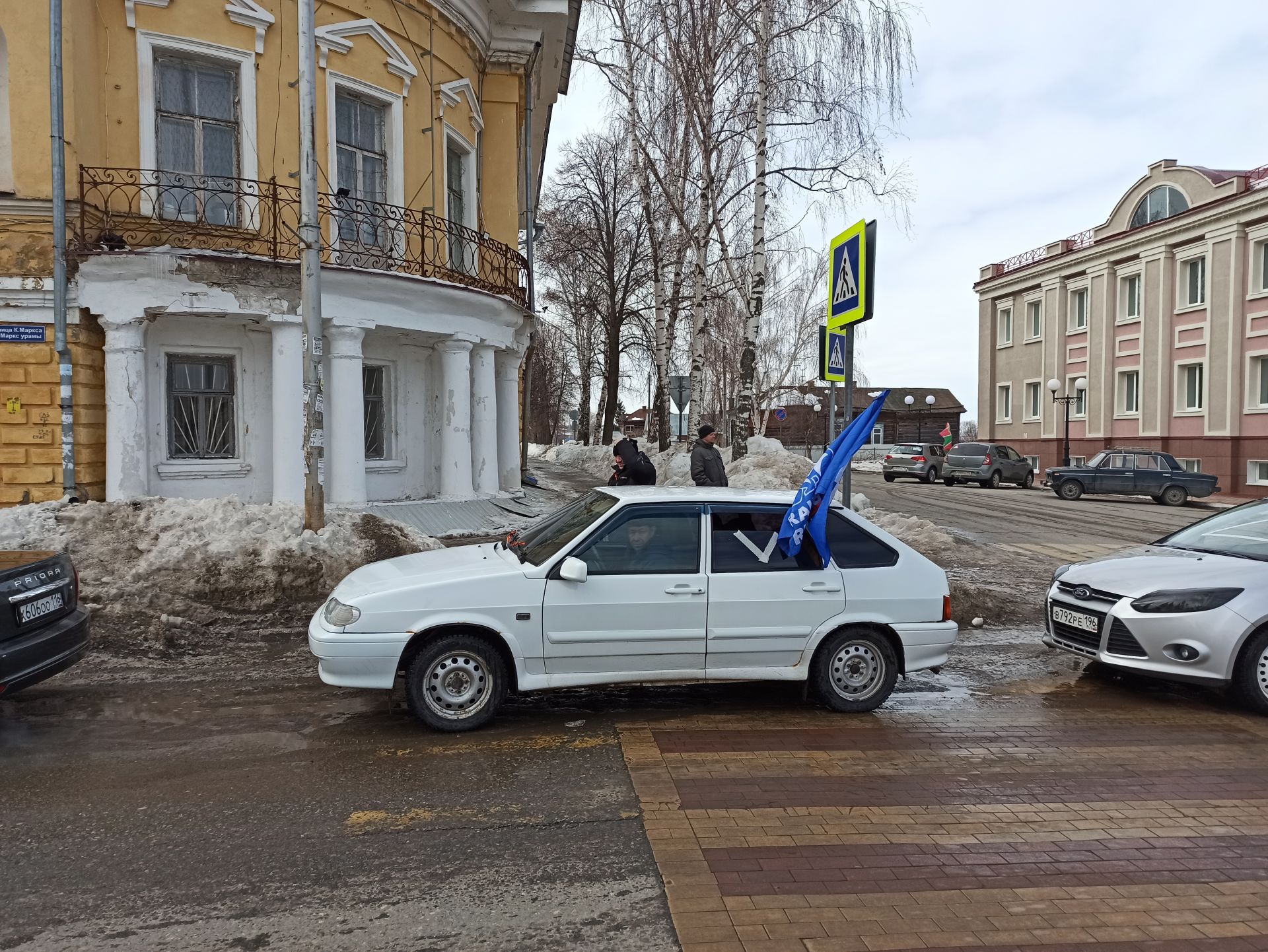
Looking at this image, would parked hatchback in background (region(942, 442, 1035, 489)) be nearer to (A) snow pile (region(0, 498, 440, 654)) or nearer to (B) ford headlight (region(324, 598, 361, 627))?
(A) snow pile (region(0, 498, 440, 654))

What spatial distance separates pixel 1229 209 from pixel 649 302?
21.0 metres

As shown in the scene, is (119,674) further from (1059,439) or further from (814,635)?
(1059,439)

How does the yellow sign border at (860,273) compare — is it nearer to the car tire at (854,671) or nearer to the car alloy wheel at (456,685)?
the car tire at (854,671)

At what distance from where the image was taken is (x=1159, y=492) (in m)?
27.2

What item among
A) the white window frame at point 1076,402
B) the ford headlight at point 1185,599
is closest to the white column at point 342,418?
the ford headlight at point 1185,599

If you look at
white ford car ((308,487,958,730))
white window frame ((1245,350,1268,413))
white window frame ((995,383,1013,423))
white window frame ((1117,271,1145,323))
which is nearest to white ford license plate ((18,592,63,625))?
white ford car ((308,487,958,730))

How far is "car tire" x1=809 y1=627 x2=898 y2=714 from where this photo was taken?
6129mm

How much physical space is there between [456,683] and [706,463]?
5.61 m

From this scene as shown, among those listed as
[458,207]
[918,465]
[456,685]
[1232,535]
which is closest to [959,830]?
[456,685]

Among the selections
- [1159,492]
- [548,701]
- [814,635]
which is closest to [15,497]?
[548,701]

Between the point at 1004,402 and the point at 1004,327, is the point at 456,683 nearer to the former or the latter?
the point at 1004,402

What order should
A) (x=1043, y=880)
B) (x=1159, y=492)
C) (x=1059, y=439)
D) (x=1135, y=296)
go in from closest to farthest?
(x=1043, y=880), (x=1159, y=492), (x=1135, y=296), (x=1059, y=439)

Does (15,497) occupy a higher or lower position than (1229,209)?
lower

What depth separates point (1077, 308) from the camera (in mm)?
39062
